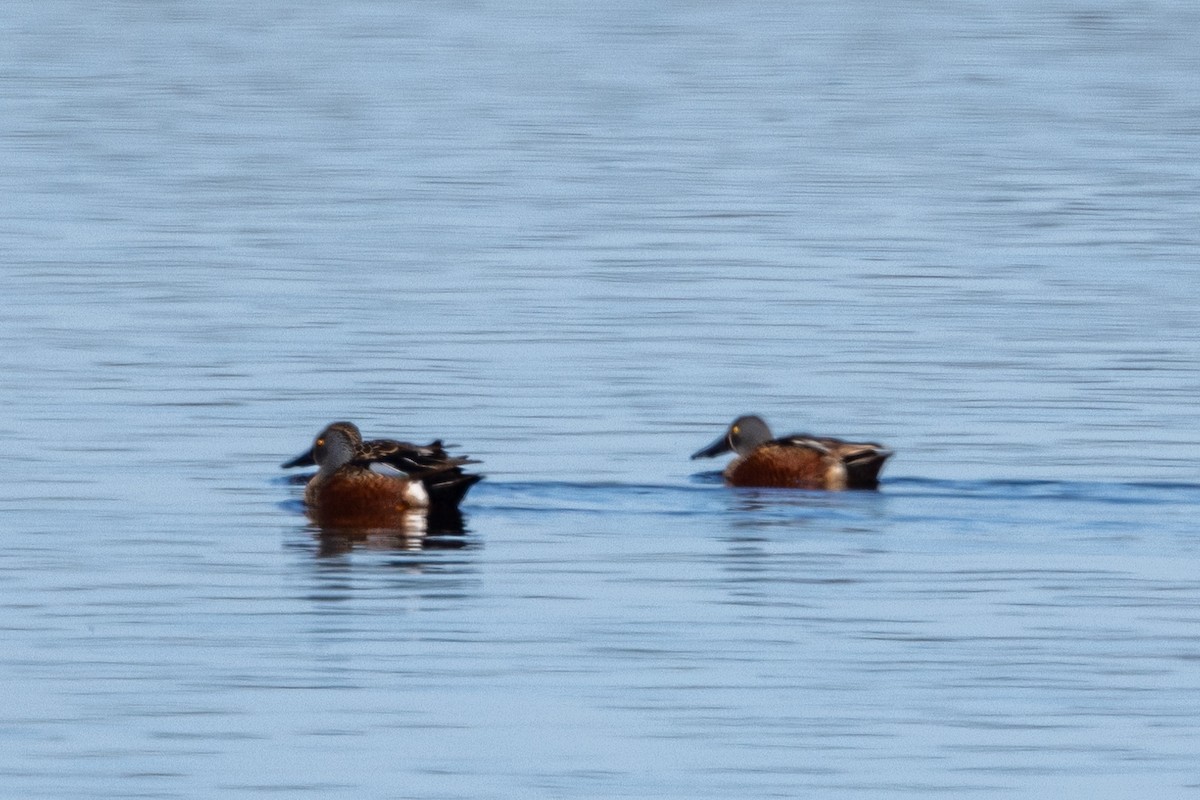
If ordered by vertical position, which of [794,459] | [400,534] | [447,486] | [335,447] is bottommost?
[400,534]

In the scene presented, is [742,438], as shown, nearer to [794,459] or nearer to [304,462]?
[794,459]

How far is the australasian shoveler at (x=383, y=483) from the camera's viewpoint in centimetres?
1568

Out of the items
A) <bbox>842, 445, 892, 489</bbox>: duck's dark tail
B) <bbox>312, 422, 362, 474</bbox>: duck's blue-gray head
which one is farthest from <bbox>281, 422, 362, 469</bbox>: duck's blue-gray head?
<bbox>842, 445, 892, 489</bbox>: duck's dark tail

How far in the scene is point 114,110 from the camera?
1604 inches

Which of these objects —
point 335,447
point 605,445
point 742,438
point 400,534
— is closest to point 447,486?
point 400,534

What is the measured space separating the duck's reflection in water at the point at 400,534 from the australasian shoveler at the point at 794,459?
1.94m

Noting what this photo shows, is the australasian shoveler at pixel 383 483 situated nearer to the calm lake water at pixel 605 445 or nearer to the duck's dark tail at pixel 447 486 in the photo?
the duck's dark tail at pixel 447 486

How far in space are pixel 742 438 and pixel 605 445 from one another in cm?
81

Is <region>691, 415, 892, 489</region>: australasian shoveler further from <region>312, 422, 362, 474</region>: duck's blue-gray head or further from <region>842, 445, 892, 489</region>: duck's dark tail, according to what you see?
<region>312, 422, 362, 474</region>: duck's blue-gray head

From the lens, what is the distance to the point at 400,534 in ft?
50.2

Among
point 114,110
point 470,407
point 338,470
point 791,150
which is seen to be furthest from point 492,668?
point 114,110

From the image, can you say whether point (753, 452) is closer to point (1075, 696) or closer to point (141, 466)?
point (141, 466)

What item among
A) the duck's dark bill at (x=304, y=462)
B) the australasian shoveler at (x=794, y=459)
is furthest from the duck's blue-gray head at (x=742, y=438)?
the duck's dark bill at (x=304, y=462)

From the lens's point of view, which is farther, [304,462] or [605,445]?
[605,445]
